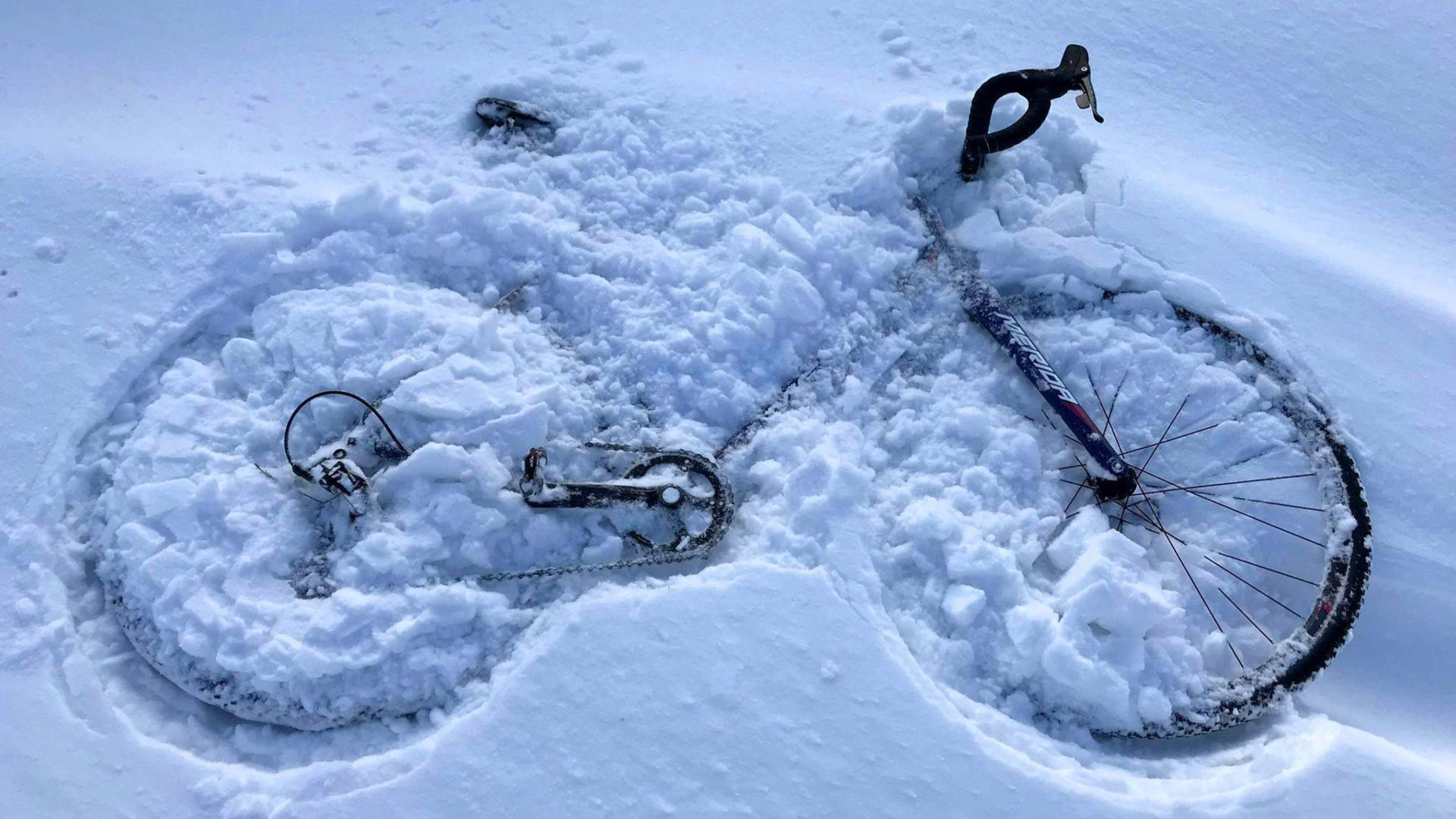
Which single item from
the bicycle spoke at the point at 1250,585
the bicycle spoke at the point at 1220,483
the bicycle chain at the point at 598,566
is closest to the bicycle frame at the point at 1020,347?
the bicycle spoke at the point at 1220,483

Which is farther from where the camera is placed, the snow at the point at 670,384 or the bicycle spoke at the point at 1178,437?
the bicycle spoke at the point at 1178,437

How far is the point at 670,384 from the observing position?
9.55 ft

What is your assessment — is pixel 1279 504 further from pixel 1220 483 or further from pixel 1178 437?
pixel 1178 437

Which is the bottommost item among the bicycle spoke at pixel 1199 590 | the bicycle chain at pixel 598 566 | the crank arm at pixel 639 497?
the bicycle chain at pixel 598 566

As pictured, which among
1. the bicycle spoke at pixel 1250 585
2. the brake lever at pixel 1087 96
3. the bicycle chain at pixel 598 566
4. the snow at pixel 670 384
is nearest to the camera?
the snow at pixel 670 384

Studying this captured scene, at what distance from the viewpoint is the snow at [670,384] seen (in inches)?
91.0

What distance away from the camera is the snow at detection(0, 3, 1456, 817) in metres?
2.31

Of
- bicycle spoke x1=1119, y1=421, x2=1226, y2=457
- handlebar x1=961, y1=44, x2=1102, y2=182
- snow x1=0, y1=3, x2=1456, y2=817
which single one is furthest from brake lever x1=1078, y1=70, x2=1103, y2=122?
A: bicycle spoke x1=1119, y1=421, x2=1226, y2=457

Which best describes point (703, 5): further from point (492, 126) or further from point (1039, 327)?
point (1039, 327)

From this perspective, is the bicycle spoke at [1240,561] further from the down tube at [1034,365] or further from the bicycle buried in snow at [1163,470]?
the down tube at [1034,365]

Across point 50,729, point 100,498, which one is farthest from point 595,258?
point 50,729

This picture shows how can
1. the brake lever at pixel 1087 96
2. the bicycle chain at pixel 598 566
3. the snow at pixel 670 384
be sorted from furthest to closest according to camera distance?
1. the brake lever at pixel 1087 96
2. the bicycle chain at pixel 598 566
3. the snow at pixel 670 384

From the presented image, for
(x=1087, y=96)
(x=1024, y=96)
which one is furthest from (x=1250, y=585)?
(x=1024, y=96)

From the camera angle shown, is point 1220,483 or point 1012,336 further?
point 1012,336
